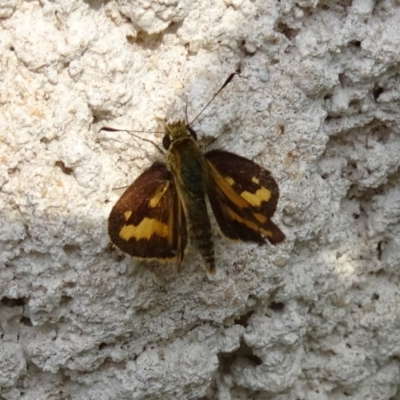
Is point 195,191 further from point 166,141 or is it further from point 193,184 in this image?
point 166,141

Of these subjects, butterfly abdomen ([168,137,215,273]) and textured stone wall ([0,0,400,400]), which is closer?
textured stone wall ([0,0,400,400])

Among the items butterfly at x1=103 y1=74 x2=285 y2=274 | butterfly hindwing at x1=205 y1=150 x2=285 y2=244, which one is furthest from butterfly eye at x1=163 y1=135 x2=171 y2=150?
butterfly hindwing at x1=205 y1=150 x2=285 y2=244

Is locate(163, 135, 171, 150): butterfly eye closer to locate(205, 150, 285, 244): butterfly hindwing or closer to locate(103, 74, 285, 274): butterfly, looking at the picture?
locate(103, 74, 285, 274): butterfly

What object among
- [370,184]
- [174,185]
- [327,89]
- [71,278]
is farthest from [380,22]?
[71,278]

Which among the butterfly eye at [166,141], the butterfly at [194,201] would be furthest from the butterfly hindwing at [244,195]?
the butterfly eye at [166,141]

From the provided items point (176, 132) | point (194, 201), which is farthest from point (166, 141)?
point (194, 201)

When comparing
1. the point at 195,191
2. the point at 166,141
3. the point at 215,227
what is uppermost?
the point at 166,141

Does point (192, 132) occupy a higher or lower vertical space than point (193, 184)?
higher

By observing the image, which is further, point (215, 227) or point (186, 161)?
point (215, 227)

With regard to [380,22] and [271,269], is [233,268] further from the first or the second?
[380,22]
